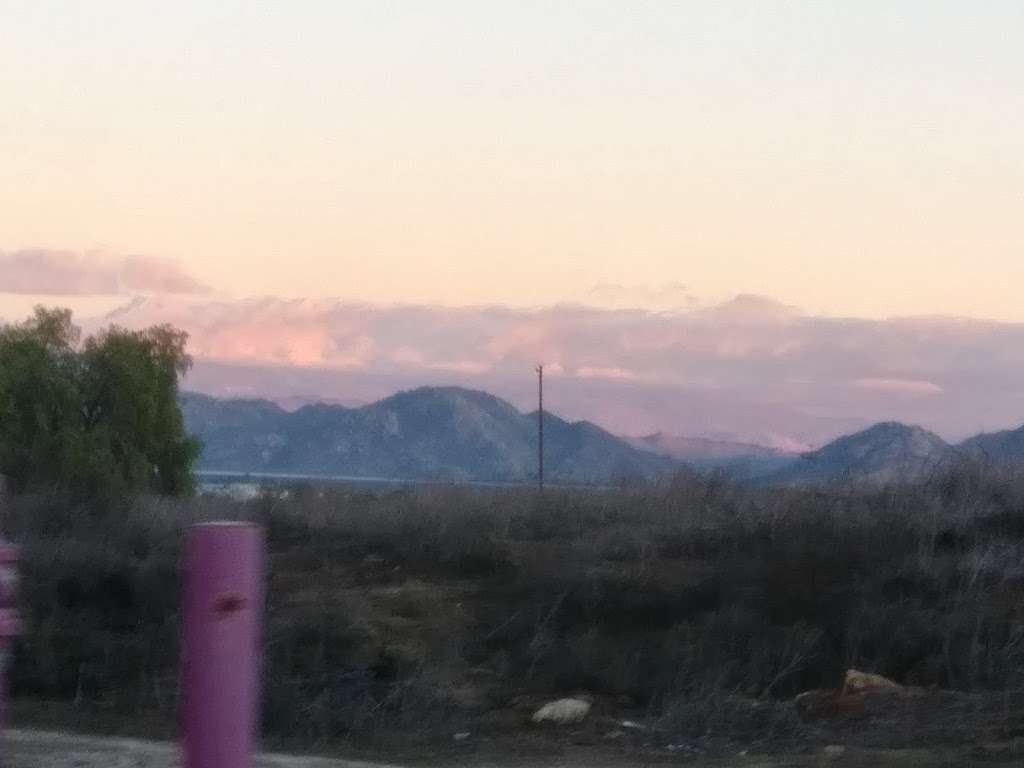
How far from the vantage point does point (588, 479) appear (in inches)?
1339

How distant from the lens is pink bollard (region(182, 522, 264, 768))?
4867 millimetres

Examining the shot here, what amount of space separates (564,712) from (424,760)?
384cm

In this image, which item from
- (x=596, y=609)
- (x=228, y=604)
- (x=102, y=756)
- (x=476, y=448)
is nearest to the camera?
(x=228, y=604)

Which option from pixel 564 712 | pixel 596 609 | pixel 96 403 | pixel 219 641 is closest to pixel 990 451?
pixel 596 609

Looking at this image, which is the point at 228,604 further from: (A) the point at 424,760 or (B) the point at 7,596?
(A) the point at 424,760

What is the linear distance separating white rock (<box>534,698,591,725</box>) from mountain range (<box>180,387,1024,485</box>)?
985 centimetres

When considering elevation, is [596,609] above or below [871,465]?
below

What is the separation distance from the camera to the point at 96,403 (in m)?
53.4

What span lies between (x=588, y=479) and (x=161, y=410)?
77.1 feet

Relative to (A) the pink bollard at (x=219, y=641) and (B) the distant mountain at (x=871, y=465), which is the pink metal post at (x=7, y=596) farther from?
(B) the distant mountain at (x=871, y=465)

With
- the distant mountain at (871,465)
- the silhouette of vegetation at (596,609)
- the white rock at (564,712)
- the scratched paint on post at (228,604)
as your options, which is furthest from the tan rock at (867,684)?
the scratched paint on post at (228,604)

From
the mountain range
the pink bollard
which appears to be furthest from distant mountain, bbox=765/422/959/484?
the pink bollard

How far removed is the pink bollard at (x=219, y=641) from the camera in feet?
16.0

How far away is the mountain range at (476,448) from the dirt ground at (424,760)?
43.6 ft
